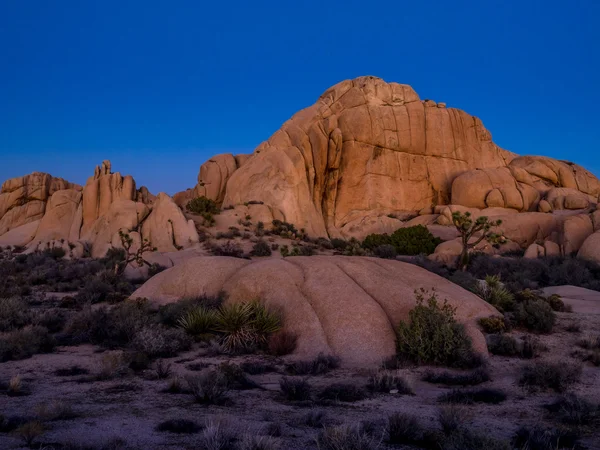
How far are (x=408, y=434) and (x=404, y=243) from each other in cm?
3606

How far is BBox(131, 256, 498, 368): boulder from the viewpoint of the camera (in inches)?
433

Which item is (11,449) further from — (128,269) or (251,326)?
(128,269)

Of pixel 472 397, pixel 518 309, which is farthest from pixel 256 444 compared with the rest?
pixel 518 309

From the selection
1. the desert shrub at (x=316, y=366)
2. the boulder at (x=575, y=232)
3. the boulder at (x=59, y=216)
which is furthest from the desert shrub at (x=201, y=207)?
the desert shrub at (x=316, y=366)

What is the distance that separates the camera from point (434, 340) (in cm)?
1045

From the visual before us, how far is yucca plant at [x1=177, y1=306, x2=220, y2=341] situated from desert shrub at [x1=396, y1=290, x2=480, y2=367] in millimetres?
4484

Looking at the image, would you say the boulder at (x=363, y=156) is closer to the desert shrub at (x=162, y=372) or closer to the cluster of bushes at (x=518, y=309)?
the cluster of bushes at (x=518, y=309)

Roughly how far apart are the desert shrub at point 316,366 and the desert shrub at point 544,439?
4.19 metres

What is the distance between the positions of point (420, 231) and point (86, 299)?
3110cm

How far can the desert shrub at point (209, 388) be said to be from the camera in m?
7.62

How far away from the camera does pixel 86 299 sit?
17.5 meters

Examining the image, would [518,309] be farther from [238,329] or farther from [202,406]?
[202,406]

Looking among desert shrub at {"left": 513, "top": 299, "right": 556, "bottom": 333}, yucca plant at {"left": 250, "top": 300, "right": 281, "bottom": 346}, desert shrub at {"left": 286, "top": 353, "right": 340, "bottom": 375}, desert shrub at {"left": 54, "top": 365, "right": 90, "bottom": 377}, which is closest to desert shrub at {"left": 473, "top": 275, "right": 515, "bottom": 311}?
desert shrub at {"left": 513, "top": 299, "right": 556, "bottom": 333}

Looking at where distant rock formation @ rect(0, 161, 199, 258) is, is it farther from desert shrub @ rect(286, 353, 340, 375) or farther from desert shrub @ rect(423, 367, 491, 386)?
desert shrub @ rect(423, 367, 491, 386)
